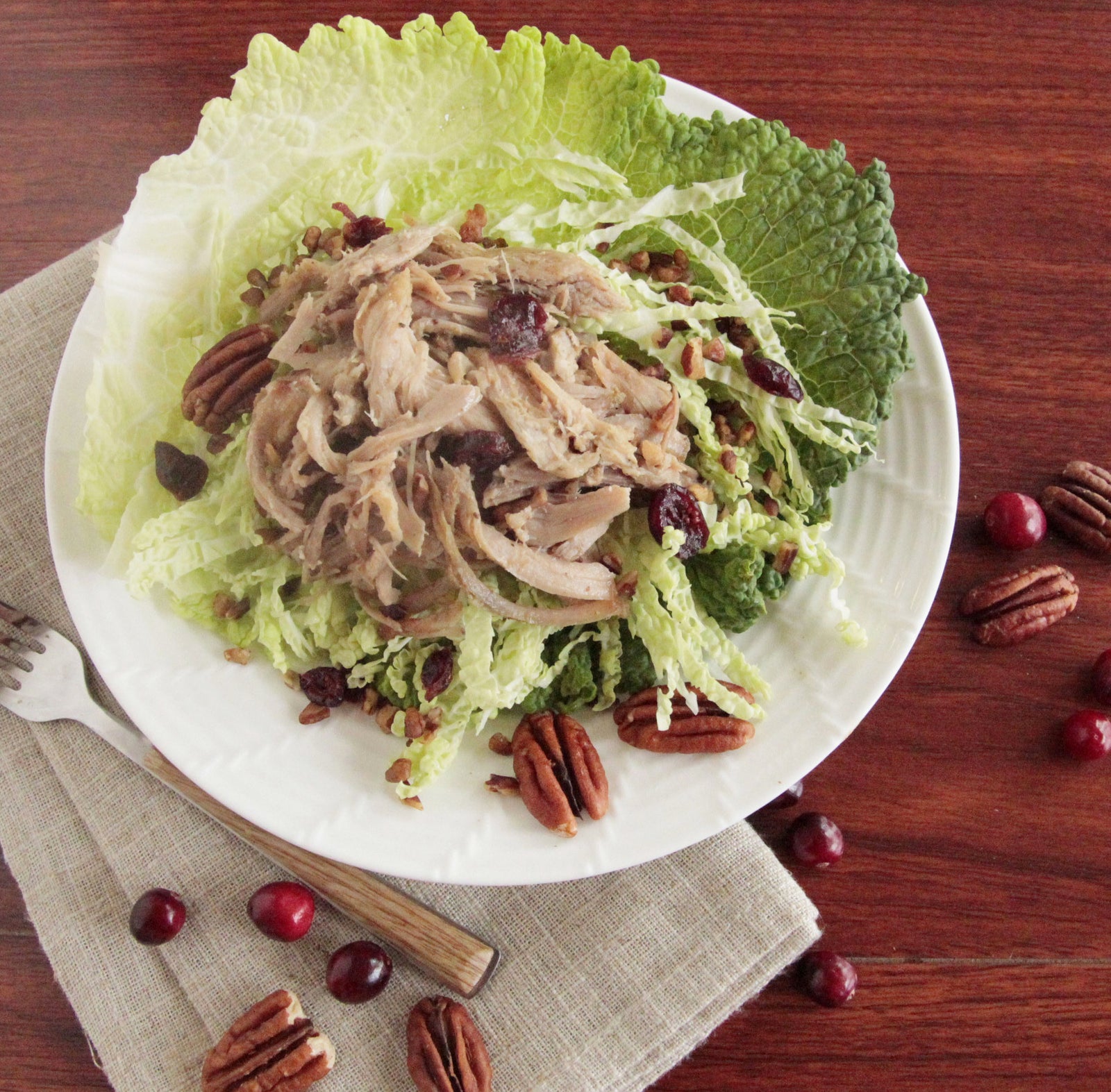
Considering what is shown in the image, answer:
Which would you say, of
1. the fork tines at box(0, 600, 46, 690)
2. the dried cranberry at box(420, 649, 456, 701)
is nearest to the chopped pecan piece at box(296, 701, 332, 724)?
the dried cranberry at box(420, 649, 456, 701)

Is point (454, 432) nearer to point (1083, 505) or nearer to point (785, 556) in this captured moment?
point (785, 556)

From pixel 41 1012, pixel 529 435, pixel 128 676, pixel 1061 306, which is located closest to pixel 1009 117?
pixel 1061 306

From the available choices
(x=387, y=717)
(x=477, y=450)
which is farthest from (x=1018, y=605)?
(x=387, y=717)

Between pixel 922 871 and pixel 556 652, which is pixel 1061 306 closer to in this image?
pixel 922 871

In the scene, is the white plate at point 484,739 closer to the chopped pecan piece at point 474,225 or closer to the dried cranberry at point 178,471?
the dried cranberry at point 178,471

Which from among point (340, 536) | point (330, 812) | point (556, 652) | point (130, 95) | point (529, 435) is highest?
point (130, 95)

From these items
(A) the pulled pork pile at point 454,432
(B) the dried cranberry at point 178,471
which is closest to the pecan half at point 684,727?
(A) the pulled pork pile at point 454,432

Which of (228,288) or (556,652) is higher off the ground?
(228,288)
